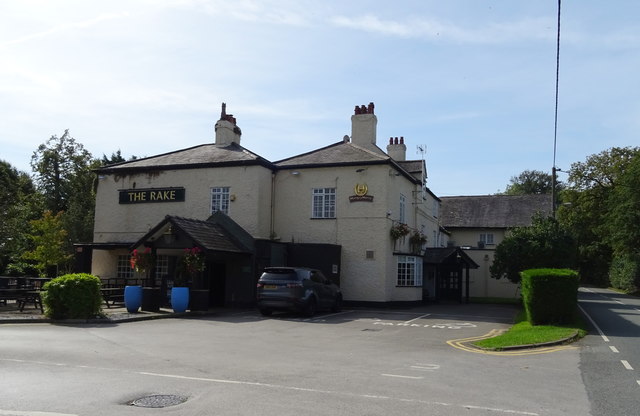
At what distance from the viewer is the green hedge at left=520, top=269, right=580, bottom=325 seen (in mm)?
16406

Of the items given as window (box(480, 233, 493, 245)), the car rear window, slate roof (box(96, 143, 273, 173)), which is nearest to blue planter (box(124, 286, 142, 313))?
the car rear window

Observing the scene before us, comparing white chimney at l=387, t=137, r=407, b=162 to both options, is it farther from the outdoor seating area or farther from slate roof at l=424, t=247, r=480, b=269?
the outdoor seating area

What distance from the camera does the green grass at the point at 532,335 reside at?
13.3 metres

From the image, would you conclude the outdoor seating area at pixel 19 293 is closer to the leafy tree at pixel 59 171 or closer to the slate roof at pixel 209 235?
the slate roof at pixel 209 235

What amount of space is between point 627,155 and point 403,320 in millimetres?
44149

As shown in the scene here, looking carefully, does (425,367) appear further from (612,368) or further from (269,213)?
(269,213)

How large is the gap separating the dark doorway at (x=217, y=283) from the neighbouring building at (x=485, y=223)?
75.7 ft

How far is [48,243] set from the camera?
36.6 metres

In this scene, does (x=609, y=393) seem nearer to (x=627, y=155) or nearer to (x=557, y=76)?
(x=557, y=76)

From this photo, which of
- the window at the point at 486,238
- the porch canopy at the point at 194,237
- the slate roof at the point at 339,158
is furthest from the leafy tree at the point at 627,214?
the porch canopy at the point at 194,237

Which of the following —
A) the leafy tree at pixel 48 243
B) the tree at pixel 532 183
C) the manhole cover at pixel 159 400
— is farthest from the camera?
the tree at pixel 532 183

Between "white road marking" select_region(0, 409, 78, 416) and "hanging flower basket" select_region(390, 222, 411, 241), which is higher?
"hanging flower basket" select_region(390, 222, 411, 241)

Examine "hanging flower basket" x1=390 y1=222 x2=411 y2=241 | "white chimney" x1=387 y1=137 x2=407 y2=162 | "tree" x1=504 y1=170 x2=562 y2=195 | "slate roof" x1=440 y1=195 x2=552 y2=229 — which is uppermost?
"tree" x1=504 y1=170 x2=562 y2=195

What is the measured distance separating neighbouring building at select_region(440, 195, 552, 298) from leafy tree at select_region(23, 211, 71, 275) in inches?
1142
